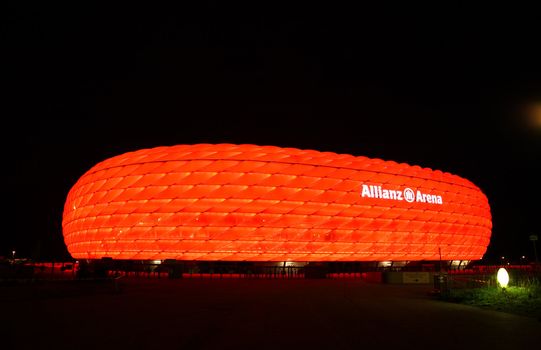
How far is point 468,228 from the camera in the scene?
47781 millimetres

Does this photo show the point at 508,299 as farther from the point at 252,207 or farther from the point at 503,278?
the point at 252,207

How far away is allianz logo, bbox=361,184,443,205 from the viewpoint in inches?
1543

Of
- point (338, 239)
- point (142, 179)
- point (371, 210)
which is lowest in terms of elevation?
point (338, 239)

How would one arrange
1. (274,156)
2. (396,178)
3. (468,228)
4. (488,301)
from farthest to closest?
(468,228), (396,178), (274,156), (488,301)

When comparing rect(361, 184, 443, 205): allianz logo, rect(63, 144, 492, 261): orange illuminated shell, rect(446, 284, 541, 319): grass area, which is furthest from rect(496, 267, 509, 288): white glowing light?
rect(361, 184, 443, 205): allianz logo

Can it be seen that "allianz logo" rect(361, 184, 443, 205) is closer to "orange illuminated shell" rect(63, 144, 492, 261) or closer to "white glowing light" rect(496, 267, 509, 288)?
"orange illuminated shell" rect(63, 144, 492, 261)

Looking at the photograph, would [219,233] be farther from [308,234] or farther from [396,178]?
[396,178]

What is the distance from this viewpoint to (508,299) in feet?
48.7

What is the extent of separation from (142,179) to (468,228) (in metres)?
33.9

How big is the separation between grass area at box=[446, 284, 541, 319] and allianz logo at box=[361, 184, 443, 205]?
71.2 feet

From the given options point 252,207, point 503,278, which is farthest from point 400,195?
point 503,278

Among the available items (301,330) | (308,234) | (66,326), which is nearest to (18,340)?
(66,326)

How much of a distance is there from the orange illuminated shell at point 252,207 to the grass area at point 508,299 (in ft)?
64.7

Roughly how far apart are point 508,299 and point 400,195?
26.5 meters
